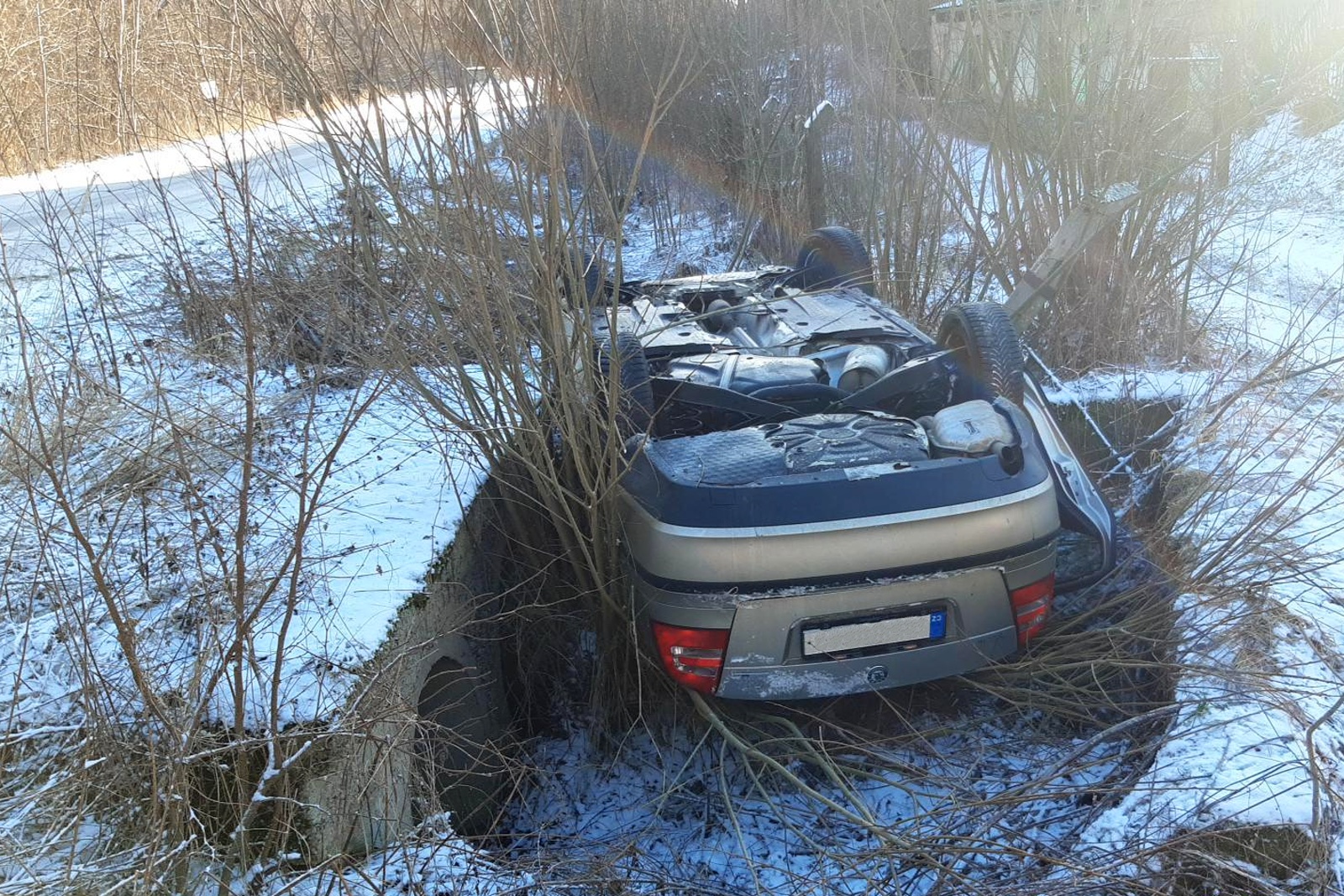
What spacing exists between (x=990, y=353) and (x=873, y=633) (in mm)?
1309

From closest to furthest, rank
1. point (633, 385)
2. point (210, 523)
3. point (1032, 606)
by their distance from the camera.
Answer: point (210, 523)
point (1032, 606)
point (633, 385)

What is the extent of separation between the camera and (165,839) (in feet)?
7.83

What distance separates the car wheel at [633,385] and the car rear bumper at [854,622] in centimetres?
61

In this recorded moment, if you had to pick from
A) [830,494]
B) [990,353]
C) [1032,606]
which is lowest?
[1032,606]

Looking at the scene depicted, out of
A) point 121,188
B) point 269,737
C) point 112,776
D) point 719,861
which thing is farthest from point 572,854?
point 121,188

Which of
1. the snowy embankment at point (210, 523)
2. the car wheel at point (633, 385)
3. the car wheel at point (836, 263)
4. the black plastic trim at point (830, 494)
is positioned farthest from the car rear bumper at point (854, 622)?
the car wheel at point (836, 263)

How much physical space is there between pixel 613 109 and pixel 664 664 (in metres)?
7.27

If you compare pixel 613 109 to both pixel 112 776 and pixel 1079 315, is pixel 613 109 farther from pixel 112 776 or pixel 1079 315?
pixel 112 776

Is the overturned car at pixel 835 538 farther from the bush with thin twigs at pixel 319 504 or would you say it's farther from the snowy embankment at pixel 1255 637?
the snowy embankment at pixel 1255 637

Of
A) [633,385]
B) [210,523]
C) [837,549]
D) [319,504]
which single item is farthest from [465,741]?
[837,549]

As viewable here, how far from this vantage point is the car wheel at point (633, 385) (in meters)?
3.41

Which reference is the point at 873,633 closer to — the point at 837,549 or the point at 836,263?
the point at 837,549

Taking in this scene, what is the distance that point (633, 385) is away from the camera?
344 centimetres

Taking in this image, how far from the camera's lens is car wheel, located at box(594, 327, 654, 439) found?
341cm
